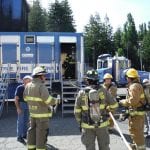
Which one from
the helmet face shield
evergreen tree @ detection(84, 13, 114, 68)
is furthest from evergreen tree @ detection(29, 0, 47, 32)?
the helmet face shield

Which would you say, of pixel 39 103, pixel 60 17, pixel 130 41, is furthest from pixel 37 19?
pixel 39 103

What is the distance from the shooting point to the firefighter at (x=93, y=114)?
7.68 metres

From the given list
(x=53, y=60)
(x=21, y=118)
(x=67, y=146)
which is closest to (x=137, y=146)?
(x=67, y=146)

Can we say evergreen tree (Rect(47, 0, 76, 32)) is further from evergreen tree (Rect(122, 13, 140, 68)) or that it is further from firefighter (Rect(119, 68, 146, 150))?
firefighter (Rect(119, 68, 146, 150))

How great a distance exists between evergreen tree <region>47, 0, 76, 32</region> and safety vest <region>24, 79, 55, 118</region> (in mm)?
67762

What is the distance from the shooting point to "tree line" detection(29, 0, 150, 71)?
78938mm

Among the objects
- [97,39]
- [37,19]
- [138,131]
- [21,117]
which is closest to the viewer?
[138,131]

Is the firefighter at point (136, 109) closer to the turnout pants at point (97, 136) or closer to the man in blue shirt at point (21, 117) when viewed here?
the turnout pants at point (97, 136)

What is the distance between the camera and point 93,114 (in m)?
7.72

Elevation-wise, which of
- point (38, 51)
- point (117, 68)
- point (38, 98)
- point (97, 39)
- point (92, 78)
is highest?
point (97, 39)

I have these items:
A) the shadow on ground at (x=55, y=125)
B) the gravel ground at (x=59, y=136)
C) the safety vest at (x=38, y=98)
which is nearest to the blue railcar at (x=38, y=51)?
the shadow on ground at (x=55, y=125)

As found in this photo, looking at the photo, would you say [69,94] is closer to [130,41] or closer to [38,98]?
[38,98]

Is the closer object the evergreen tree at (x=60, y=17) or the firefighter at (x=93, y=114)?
the firefighter at (x=93, y=114)

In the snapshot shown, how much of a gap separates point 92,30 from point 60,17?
11.4m
